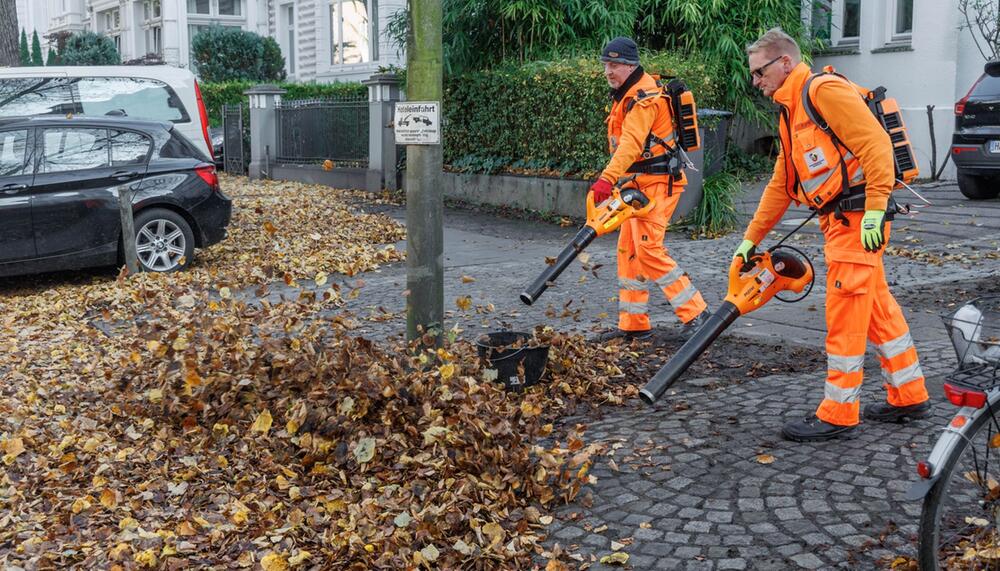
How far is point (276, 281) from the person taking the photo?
10195 millimetres

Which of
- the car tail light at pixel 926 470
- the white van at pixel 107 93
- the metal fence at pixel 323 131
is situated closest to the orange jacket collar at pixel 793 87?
the car tail light at pixel 926 470

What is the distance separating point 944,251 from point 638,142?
16.4 feet

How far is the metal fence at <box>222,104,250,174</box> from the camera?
23625mm

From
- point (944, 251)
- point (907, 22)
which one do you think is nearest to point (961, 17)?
point (907, 22)

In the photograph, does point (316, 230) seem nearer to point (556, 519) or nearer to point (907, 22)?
point (556, 519)

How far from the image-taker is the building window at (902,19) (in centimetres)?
1803

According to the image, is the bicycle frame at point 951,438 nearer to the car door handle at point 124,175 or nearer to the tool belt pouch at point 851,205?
the tool belt pouch at point 851,205

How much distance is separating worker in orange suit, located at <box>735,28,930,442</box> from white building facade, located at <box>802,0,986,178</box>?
12719 millimetres

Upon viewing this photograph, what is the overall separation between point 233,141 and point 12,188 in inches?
571

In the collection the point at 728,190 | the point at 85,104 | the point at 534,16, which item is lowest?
the point at 728,190

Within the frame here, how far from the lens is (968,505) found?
353cm

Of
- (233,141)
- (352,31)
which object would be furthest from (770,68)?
(352,31)

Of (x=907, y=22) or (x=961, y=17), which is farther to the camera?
(x=907, y=22)

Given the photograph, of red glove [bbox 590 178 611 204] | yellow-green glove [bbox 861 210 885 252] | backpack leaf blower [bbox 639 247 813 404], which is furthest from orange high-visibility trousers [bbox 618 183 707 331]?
yellow-green glove [bbox 861 210 885 252]
